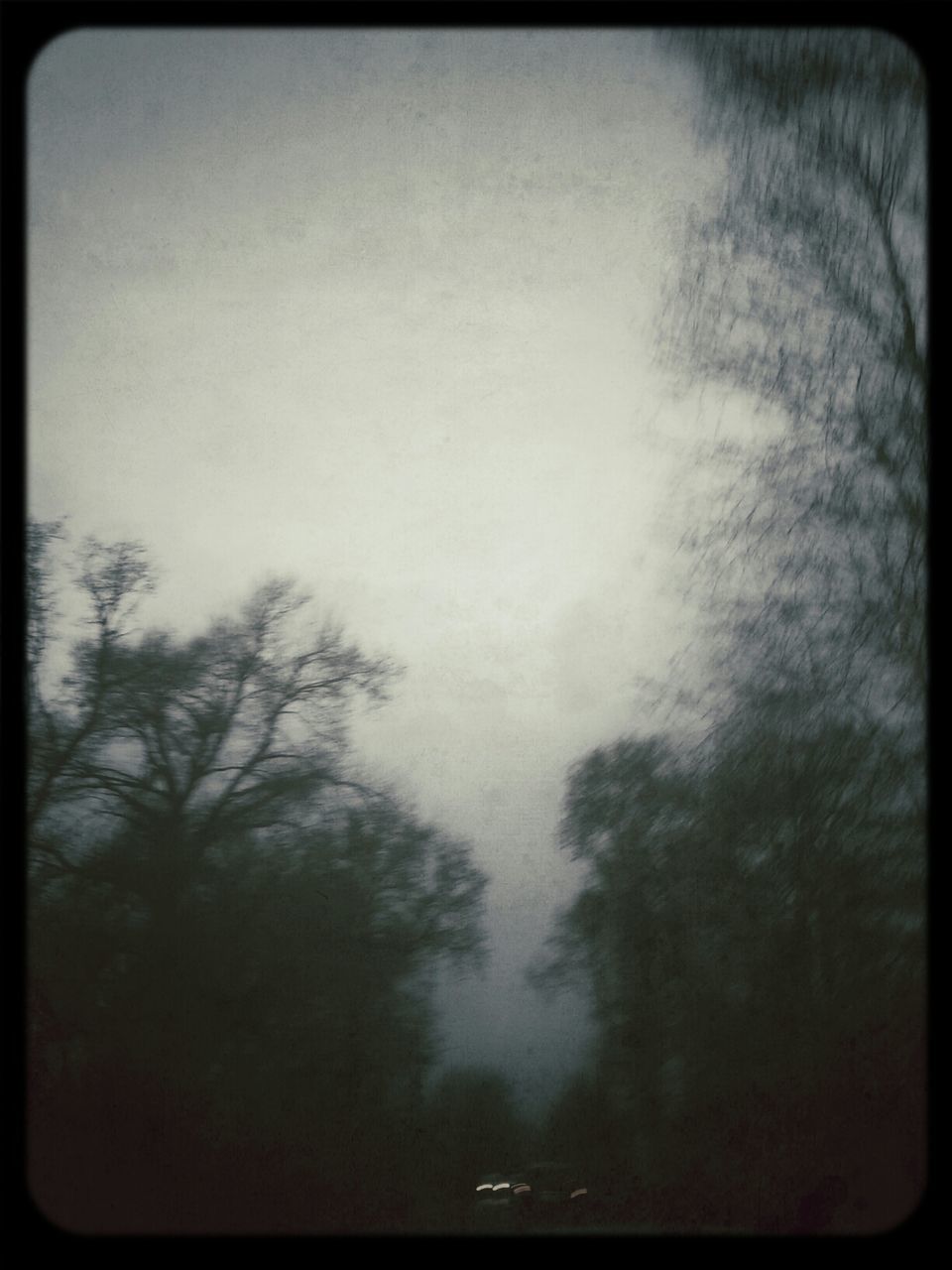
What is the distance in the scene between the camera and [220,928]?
1987mm

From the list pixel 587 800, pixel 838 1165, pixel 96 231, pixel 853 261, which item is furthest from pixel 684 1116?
pixel 96 231

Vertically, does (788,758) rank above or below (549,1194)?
above

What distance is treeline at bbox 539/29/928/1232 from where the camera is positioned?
191 cm

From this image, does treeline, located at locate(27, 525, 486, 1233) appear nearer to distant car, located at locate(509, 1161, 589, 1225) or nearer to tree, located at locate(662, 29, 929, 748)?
distant car, located at locate(509, 1161, 589, 1225)

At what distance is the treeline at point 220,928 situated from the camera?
1.93 m

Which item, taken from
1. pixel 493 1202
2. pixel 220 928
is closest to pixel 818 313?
pixel 220 928

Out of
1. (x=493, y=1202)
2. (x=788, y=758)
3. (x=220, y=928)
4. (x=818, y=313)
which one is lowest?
(x=493, y=1202)

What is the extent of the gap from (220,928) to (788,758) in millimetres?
1141

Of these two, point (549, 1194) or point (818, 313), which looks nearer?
point (549, 1194)

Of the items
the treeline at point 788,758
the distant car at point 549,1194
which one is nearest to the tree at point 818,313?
the treeline at point 788,758

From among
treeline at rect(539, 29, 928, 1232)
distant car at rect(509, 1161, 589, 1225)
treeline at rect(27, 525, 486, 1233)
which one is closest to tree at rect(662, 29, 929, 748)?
treeline at rect(539, 29, 928, 1232)

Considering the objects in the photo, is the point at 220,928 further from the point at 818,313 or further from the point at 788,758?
the point at 818,313

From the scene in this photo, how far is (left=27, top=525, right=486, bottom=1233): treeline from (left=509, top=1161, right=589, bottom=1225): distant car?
0.19 meters

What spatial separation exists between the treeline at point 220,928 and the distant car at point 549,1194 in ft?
0.63
